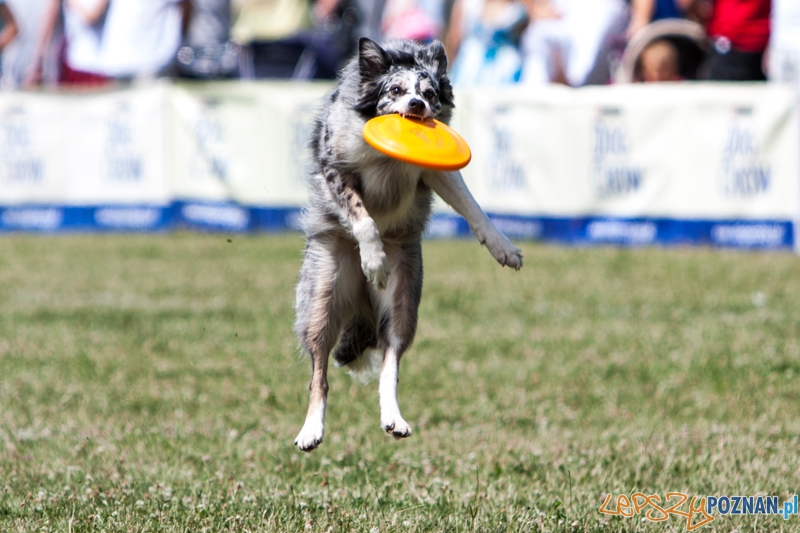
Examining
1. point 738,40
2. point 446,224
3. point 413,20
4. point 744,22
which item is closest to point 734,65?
point 738,40

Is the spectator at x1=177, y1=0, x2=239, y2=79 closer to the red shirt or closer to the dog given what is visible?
the red shirt

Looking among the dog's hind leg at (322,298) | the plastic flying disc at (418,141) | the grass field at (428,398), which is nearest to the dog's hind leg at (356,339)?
the dog's hind leg at (322,298)

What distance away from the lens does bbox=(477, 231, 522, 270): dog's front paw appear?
468cm

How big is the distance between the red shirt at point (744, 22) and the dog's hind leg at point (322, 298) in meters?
7.68

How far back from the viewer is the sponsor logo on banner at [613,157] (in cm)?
1170

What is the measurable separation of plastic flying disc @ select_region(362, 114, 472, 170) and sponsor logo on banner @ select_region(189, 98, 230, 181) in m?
8.81

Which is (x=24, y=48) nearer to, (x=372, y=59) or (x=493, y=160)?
(x=493, y=160)

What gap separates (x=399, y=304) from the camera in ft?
16.8

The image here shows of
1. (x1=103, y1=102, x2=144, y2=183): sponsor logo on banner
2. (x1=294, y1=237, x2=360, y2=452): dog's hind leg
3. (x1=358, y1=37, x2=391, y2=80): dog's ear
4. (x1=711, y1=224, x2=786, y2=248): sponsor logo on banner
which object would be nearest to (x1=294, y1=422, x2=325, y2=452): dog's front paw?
(x1=294, y1=237, x2=360, y2=452): dog's hind leg

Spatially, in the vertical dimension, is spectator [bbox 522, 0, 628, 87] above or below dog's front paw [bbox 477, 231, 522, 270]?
below

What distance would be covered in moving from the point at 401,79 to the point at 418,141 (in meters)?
0.44

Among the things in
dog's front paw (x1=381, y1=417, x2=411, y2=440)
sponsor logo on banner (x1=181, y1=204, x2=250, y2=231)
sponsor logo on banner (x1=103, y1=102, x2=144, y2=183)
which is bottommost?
sponsor logo on banner (x1=181, y1=204, x2=250, y2=231)

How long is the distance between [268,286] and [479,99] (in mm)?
3520

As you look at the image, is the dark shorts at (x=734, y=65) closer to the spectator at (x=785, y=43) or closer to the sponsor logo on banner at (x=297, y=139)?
the spectator at (x=785, y=43)
